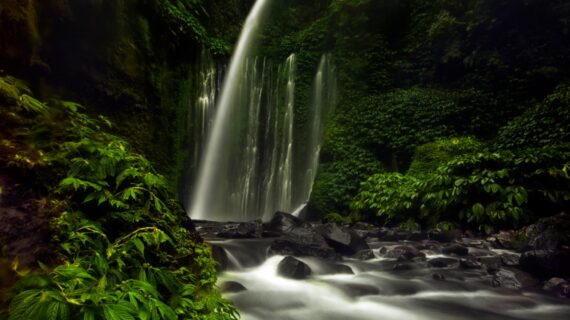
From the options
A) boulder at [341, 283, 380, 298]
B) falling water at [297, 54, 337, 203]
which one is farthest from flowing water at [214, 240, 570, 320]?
falling water at [297, 54, 337, 203]

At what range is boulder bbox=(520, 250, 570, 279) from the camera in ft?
15.3

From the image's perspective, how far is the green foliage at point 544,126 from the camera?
924 centimetres

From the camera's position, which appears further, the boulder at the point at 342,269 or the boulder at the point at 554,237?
the boulder at the point at 342,269

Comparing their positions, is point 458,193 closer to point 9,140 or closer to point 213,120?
point 9,140

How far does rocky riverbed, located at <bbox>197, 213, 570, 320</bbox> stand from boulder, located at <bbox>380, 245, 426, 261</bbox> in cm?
2

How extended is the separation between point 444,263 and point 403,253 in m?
0.79

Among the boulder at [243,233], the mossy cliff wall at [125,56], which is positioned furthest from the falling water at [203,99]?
the boulder at [243,233]

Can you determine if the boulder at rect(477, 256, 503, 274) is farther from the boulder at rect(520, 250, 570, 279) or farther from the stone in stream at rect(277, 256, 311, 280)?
the stone in stream at rect(277, 256, 311, 280)

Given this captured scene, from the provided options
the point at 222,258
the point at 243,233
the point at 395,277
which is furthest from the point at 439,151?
the point at 222,258

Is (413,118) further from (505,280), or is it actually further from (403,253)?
(505,280)

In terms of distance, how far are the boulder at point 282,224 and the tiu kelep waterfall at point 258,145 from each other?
13.0 ft

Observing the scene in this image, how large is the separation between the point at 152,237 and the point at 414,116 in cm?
1200

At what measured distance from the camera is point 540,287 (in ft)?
15.1

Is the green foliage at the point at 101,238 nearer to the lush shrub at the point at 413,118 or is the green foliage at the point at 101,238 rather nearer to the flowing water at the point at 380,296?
the flowing water at the point at 380,296
